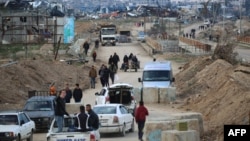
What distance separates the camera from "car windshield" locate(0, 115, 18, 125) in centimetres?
2588

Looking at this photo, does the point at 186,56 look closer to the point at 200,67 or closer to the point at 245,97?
the point at 200,67

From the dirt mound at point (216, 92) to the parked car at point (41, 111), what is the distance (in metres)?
5.72

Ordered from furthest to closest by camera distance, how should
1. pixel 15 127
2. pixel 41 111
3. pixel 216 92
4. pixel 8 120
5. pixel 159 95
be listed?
pixel 159 95 < pixel 216 92 < pixel 41 111 < pixel 8 120 < pixel 15 127

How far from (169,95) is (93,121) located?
712 inches

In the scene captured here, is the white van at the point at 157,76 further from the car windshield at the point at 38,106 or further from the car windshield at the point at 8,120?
the car windshield at the point at 8,120

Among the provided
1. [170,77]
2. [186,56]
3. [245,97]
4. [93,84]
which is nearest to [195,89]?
[170,77]

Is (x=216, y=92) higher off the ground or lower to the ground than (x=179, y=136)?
lower

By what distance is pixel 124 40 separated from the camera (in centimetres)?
12281

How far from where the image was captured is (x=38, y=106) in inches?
1211

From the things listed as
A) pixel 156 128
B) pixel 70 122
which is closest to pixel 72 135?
pixel 70 122

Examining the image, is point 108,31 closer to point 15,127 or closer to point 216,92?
point 216,92

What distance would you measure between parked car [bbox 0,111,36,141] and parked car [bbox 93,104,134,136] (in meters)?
2.48

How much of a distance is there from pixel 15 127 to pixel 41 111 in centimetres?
526

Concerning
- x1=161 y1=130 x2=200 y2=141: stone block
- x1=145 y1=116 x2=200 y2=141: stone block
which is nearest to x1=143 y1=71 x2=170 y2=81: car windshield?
x1=145 y1=116 x2=200 y2=141: stone block
